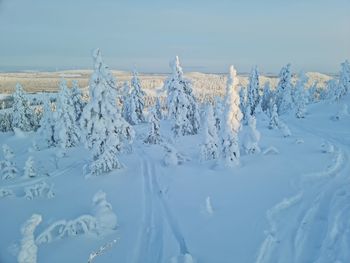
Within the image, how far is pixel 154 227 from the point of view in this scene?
17266mm

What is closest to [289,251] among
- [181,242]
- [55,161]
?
[181,242]

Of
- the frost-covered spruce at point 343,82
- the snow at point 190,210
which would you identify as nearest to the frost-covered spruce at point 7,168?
the snow at point 190,210

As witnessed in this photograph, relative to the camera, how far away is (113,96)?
28.7m

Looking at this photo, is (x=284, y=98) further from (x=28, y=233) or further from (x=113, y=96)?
(x=28, y=233)

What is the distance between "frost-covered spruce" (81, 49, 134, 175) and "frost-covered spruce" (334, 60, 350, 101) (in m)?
54.7

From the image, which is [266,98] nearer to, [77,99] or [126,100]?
[126,100]

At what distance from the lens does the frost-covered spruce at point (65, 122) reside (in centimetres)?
4572

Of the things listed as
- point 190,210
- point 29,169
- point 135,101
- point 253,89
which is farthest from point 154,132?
point 253,89

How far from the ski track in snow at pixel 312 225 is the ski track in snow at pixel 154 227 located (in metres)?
3.60

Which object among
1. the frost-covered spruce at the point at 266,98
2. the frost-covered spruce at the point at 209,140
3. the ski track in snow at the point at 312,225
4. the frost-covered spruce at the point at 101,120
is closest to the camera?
the ski track in snow at the point at 312,225

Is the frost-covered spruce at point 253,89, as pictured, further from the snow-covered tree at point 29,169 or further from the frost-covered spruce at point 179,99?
the snow-covered tree at point 29,169

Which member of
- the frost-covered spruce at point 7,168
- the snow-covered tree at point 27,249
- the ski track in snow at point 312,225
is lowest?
the frost-covered spruce at point 7,168

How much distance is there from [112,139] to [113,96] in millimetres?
3301

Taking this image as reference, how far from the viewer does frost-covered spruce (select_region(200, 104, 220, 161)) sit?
99.4 feet
